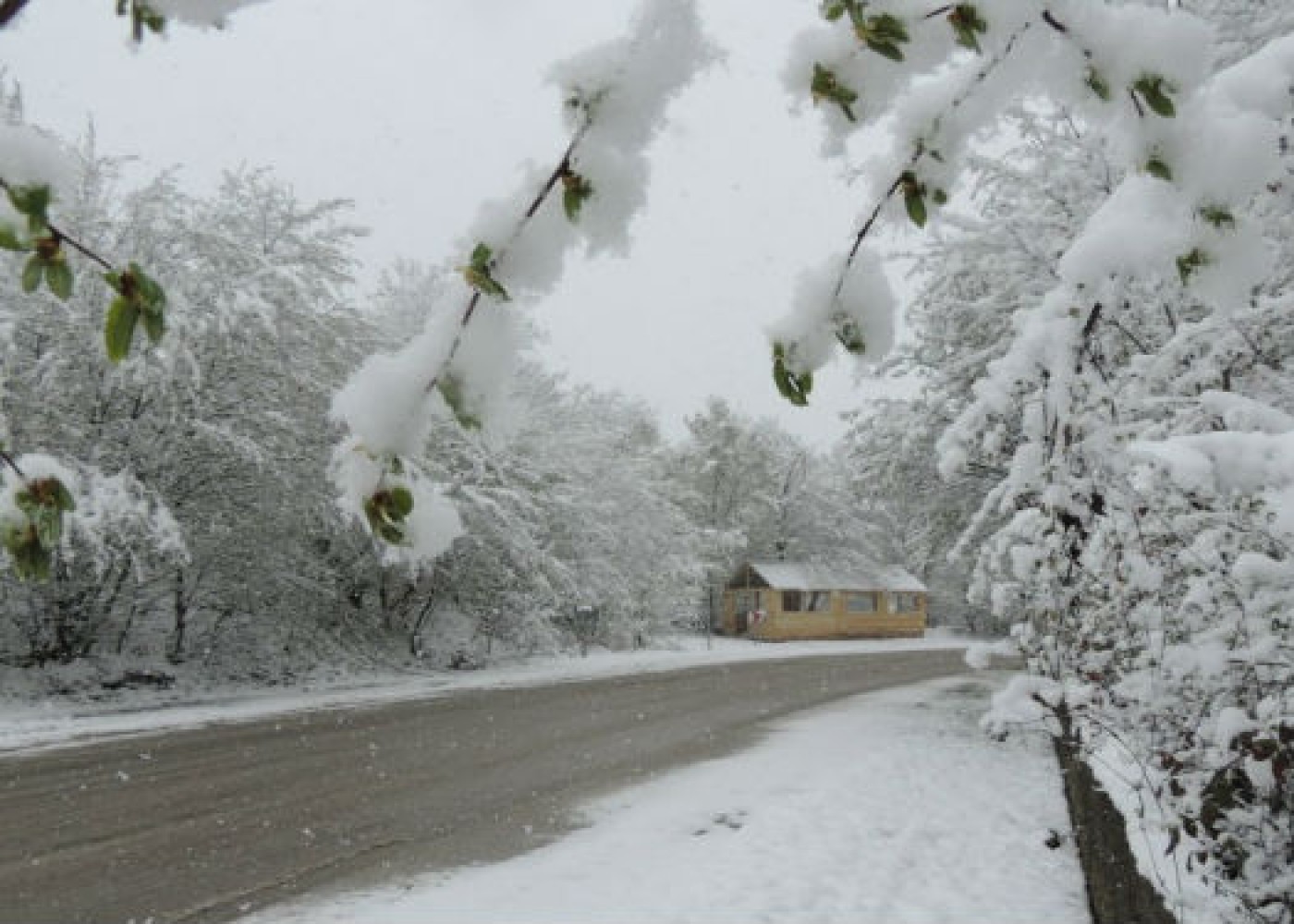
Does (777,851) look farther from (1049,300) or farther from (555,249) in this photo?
(555,249)

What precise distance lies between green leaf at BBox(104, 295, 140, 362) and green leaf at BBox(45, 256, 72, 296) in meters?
0.09

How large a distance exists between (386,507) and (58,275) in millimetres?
531

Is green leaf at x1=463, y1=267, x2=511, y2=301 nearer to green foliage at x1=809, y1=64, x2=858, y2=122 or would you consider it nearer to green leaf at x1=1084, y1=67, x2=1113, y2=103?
green foliage at x1=809, y1=64, x2=858, y2=122

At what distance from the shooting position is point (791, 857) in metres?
6.16

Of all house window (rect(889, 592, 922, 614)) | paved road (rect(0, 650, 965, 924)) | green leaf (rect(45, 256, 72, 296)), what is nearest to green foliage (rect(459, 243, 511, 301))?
green leaf (rect(45, 256, 72, 296))

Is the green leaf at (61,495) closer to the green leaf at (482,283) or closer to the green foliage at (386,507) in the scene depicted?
the green foliage at (386,507)

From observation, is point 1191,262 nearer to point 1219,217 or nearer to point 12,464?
point 1219,217

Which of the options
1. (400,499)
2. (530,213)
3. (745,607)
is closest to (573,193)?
(530,213)

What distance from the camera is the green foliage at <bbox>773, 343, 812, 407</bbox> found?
4.34ft

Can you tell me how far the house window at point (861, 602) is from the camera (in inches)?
1730

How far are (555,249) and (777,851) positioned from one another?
5.95 metres

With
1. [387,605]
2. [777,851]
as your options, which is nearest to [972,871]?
[777,851]

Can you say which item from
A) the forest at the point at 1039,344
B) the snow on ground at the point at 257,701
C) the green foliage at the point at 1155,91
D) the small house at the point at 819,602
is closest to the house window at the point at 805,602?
the small house at the point at 819,602

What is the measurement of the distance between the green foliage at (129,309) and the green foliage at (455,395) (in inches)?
14.8
